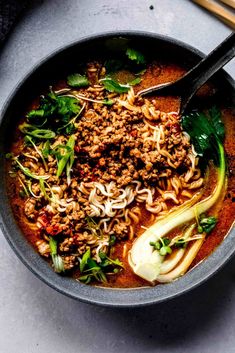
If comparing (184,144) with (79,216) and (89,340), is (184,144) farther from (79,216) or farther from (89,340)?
(89,340)

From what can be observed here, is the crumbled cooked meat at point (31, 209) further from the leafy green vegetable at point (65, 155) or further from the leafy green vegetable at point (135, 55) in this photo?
the leafy green vegetable at point (135, 55)

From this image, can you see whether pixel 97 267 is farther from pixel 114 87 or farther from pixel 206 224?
pixel 114 87

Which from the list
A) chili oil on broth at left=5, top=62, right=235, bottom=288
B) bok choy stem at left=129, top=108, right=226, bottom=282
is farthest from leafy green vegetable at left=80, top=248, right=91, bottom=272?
bok choy stem at left=129, top=108, right=226, bottom=282

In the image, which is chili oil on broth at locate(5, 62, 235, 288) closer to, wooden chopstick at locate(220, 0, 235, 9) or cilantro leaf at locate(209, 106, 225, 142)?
cilantro leaf at locate(209, 106, 225, 142)

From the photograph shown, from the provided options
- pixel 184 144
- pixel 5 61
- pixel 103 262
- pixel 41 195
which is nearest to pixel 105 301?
pixel 103 262

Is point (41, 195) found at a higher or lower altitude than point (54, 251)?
higher

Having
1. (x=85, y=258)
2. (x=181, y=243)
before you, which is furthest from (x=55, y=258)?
(x=181, y=243)
